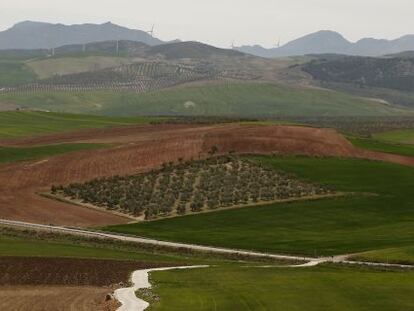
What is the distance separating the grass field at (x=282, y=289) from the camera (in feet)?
128

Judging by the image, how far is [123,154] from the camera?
4158 inches

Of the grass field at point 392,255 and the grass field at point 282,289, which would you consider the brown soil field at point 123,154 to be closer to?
the grass field at point 392,255

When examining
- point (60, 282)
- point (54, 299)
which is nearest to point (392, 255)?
point (60, 282)

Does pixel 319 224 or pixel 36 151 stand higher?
pixel 36 151

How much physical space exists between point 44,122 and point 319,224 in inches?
3952

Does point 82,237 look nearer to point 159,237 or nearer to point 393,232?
point 159,237

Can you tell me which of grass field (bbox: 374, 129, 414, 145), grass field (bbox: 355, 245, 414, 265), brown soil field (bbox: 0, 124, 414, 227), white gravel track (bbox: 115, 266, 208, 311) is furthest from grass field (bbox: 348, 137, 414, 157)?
white gravel track (bbox: 115, 266, 208, 311)

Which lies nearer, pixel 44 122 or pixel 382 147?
pixel 382 147

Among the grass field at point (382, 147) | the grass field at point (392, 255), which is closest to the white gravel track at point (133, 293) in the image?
the grass field at point (392, 255)

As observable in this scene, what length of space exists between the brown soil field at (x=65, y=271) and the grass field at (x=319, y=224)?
15.6 m

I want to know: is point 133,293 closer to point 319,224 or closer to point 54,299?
point 54,299

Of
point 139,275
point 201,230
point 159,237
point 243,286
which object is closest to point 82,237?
point 159,237

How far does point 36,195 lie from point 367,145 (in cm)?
5928

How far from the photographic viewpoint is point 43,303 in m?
40.0
